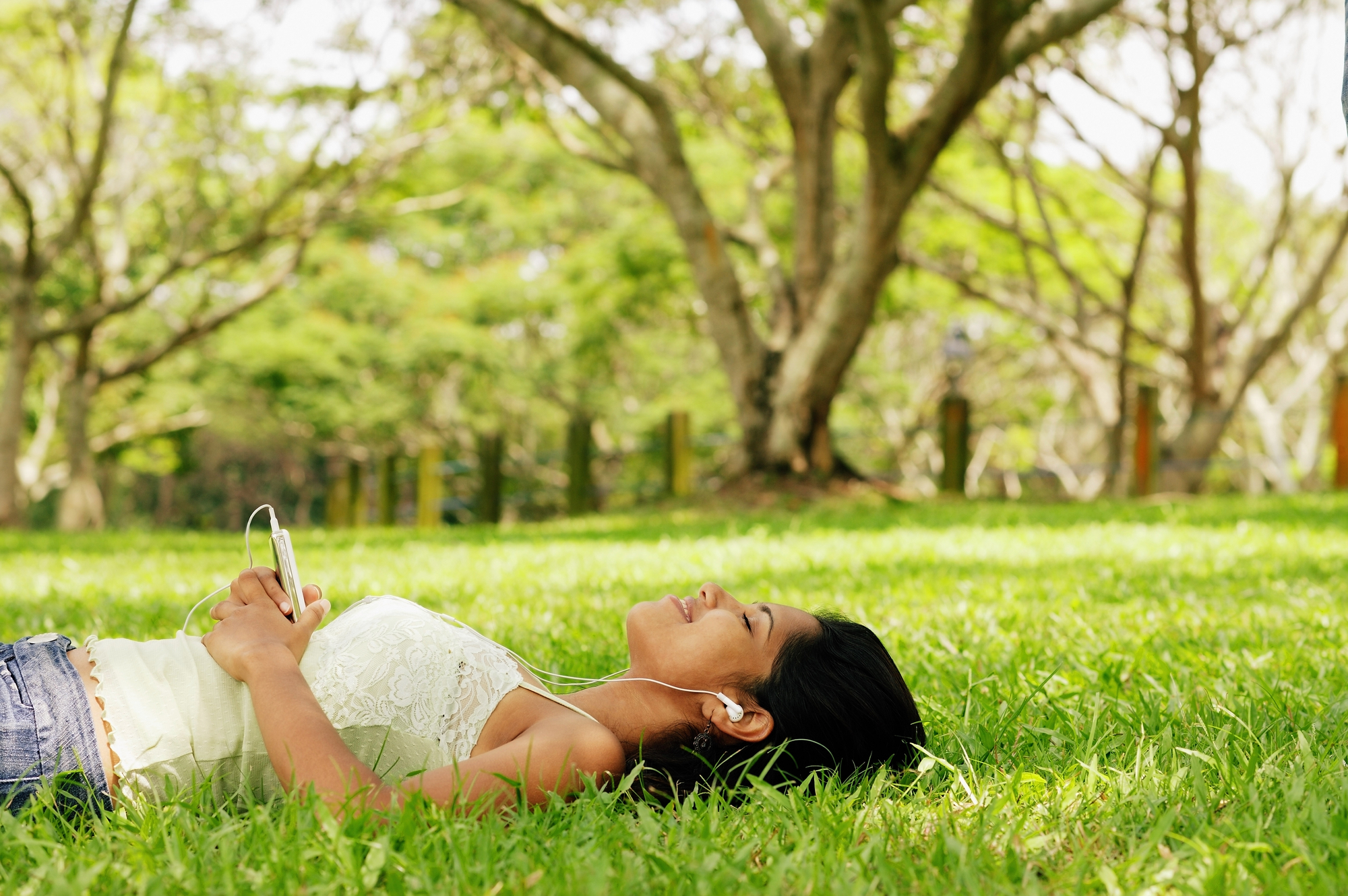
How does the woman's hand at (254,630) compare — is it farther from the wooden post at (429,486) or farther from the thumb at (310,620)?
the wooden post at (429,486)

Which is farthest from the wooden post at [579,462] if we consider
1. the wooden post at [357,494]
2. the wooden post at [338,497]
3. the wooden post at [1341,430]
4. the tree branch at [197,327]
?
the wooden post at [1341,430]

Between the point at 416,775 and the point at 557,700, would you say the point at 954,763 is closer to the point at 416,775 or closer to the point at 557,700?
the point at 557,700

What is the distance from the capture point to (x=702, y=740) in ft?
7.46

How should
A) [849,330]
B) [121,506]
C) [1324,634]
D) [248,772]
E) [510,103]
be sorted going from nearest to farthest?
[248,772] → [1324,634] → [849,330] → [510,103] → [121,506]

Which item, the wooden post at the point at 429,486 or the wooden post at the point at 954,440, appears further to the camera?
the wooden post at the point at 429,486

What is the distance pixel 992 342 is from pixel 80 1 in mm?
16588

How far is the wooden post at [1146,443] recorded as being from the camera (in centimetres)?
1228

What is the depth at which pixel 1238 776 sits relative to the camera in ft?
6.61

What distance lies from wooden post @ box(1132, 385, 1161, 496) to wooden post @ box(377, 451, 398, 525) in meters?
10.3

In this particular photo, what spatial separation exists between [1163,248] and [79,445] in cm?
1619

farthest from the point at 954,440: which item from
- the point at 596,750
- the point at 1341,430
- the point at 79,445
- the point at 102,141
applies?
the point at 79,445

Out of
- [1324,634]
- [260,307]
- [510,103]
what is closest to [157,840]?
[1324,634]

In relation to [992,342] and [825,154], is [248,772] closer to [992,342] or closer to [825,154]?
[825,154]

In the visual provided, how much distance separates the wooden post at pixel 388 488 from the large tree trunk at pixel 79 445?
3.81m
